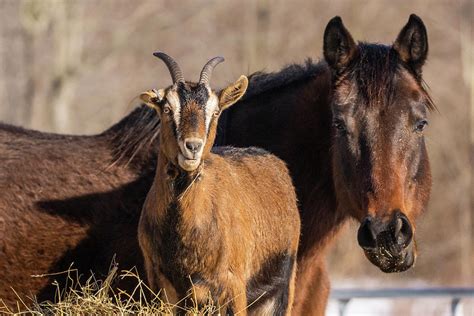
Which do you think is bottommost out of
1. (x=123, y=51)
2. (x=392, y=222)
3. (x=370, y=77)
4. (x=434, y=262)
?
(x=434, y=262)

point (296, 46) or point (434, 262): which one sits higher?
point (296, 46)

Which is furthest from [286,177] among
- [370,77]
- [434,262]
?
[434,262]

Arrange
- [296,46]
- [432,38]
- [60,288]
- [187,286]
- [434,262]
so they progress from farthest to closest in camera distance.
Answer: [432,38] < [296,46] < [434,262] < [60,288] < [187,286]

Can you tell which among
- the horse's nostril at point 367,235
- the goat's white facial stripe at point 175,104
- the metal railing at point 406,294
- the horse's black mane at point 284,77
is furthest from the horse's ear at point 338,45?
the metal railing at point 406,294

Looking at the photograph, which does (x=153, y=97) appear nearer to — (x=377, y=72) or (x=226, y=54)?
(x=377, y=72)

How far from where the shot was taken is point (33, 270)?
7879 mm

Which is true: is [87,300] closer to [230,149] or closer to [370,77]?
[230,149]

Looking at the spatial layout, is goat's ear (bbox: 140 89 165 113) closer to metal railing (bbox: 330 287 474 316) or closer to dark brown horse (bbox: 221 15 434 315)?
dark brown horse (bbox: 221 15 434 315)

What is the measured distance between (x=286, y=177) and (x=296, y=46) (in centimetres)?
2489

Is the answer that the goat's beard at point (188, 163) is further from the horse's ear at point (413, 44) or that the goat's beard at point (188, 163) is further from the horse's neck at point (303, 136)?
the horse's ear at point (413, 44)

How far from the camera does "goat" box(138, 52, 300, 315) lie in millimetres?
6586

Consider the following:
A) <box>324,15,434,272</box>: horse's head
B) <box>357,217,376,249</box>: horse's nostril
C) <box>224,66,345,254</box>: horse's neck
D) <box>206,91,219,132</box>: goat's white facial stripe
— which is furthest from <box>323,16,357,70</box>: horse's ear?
<box>357,217,376,249</box>: horse's nostril

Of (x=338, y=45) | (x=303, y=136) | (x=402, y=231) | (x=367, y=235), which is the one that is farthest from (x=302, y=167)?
(x=402, y=231)

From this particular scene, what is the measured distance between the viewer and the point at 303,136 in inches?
318
